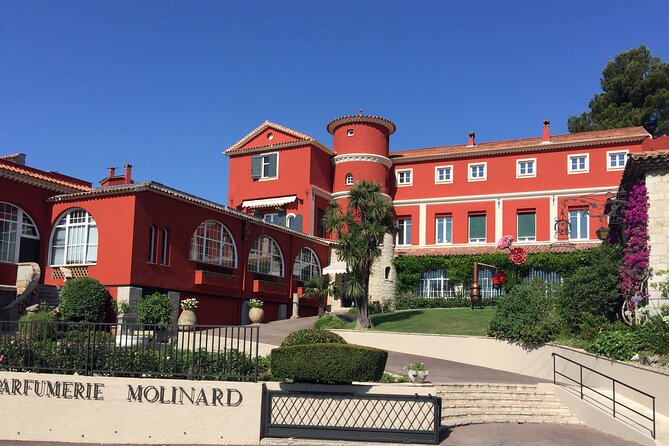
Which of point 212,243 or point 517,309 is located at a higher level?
point 212,243

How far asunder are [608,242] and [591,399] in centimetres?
1068

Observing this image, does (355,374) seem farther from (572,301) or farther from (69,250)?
(69,250)

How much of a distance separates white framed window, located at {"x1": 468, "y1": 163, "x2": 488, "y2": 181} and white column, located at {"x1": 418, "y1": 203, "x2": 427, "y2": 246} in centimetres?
324

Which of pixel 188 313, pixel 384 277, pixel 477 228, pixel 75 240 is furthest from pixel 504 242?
pixel 75 240

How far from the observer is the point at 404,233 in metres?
41.0

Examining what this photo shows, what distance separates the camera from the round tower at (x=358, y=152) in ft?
131

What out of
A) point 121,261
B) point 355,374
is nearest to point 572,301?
point 355,374

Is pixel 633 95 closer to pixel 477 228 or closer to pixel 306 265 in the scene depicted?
pixel 477 228

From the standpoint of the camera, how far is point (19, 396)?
512 inches

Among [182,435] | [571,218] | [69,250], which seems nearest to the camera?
[182,435]

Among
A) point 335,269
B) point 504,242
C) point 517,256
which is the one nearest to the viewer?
point 517,256

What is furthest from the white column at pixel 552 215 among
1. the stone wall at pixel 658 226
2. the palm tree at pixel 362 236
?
the stone wall at pixel 658 226

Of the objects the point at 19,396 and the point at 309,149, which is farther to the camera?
the point at 309,149

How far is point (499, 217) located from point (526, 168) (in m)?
3.23
